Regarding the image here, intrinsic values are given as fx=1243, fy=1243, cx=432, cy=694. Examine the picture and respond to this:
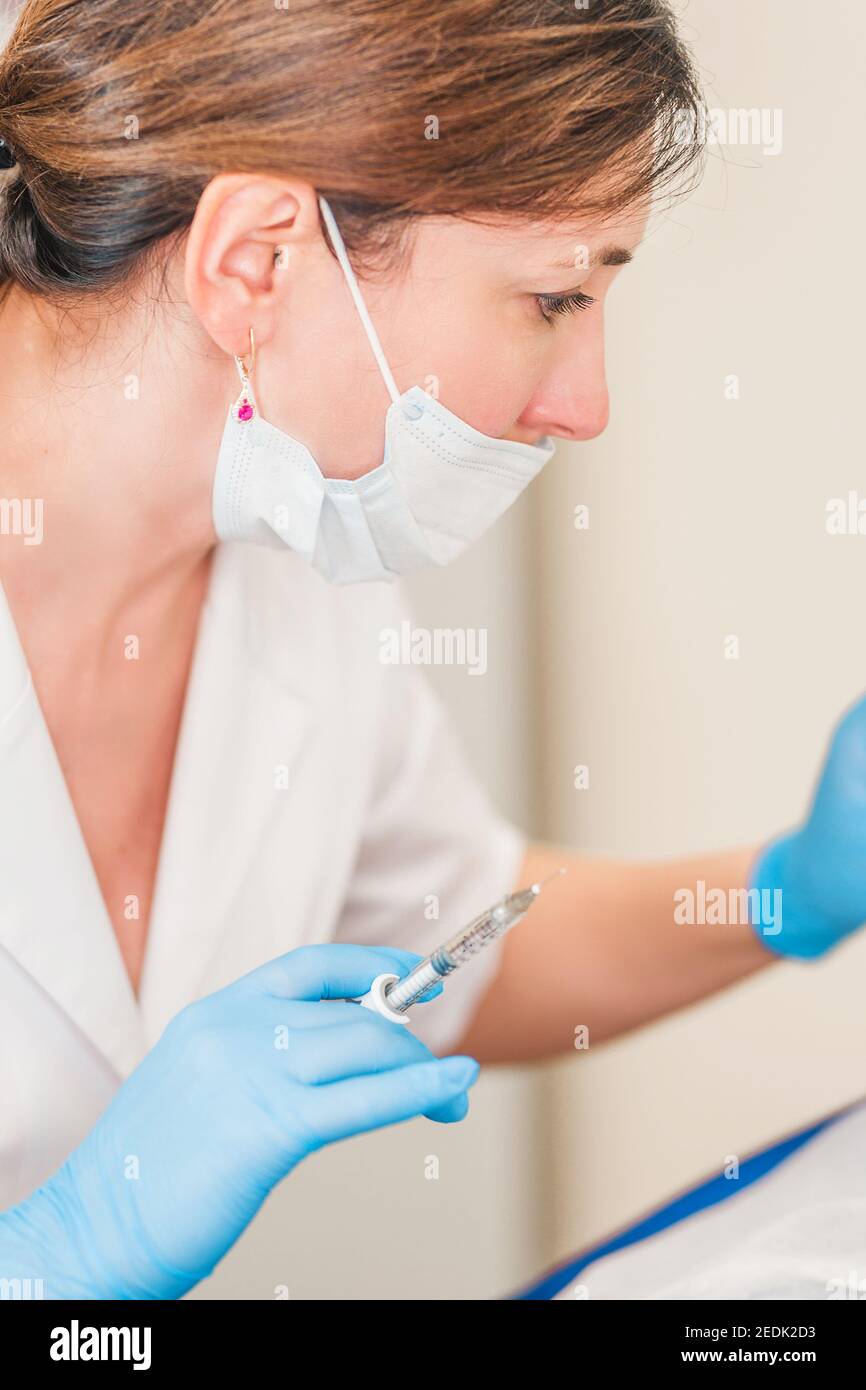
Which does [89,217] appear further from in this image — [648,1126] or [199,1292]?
[648,1126]

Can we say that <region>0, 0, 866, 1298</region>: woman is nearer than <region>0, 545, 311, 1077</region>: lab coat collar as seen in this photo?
Yes

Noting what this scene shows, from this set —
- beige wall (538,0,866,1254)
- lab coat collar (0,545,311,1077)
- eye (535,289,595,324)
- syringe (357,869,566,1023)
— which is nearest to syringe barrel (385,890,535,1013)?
syringe (357,869,566,1023)

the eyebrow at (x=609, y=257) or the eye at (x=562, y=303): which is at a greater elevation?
the eyebrow at (x=609, y=257)

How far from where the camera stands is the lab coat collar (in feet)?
2.63

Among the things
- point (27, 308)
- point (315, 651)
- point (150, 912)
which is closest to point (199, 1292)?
point (150, 912)

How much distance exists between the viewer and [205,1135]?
0.70 m

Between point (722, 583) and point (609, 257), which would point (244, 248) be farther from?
point (722, 583)

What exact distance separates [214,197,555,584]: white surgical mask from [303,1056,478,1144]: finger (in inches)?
13.4

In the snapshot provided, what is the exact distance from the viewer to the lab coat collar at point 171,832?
2.63 ft

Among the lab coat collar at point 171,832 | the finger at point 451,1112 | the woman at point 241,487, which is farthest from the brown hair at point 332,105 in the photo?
the finger at point 451,1112

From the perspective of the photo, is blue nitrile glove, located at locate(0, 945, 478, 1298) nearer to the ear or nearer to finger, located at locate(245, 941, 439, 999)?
finger, located at locate(245, 941, 439, 999)

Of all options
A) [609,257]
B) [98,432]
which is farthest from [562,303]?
[98,432]

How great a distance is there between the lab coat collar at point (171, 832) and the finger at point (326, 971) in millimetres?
136

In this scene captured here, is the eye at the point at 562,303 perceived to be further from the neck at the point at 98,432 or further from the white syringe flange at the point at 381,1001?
the white syringe flange at the point at 381,1001
